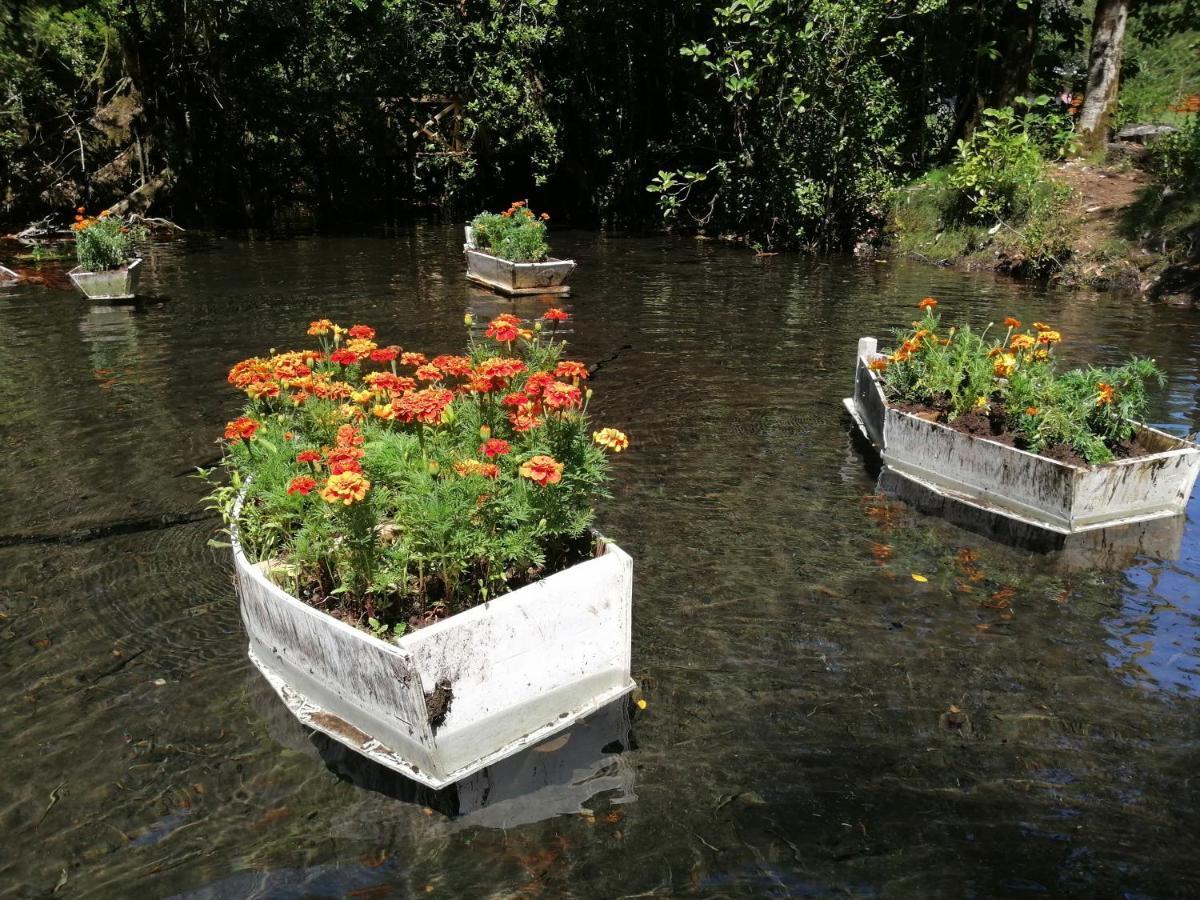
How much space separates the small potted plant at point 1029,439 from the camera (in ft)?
21.0

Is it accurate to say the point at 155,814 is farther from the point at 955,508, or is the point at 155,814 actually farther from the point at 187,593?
the point at 955,508

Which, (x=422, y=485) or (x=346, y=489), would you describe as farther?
(x=422, y=485)

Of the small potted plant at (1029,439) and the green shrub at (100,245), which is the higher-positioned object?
the green shrub at (100,245)

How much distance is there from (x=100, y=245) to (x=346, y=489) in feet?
41.4

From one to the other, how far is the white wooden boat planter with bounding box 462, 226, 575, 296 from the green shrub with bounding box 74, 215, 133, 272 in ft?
18.6

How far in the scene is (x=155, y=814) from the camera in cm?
391

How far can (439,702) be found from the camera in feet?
12.4

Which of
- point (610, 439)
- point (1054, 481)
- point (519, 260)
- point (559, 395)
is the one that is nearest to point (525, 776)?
point (610, 439)

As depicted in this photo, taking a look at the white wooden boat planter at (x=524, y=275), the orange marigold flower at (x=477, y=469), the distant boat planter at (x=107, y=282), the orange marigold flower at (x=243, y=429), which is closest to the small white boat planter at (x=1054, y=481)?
the orange marigold flower at (x=477, y=469)

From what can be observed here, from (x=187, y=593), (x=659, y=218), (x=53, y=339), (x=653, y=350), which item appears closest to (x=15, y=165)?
(x=53, y=339)

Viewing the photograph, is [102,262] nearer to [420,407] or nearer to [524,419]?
[420,407]

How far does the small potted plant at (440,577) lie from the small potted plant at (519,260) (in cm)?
1002

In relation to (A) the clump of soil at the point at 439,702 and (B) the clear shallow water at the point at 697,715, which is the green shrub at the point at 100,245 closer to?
(B) the clear shallow water at the point at 697,715

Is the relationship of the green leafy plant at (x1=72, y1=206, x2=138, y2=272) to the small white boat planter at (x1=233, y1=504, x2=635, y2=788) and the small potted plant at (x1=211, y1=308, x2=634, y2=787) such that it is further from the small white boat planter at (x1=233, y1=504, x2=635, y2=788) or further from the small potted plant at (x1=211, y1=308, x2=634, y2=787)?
the small white boat planter at (x1=233, y1=504, x2=635, y2=788)
